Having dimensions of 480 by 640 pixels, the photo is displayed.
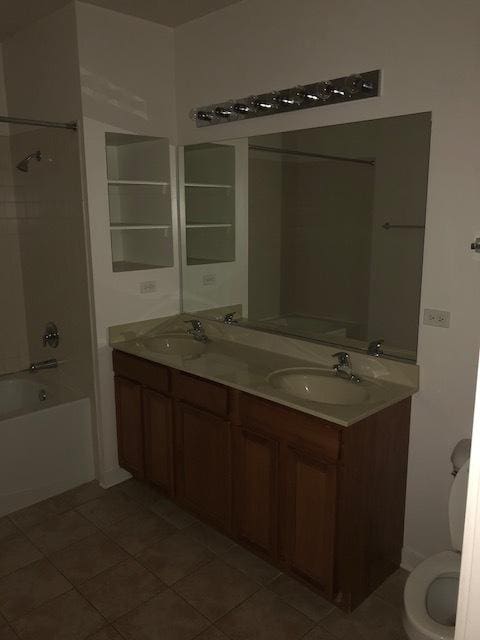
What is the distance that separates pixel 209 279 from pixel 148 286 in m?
0.37

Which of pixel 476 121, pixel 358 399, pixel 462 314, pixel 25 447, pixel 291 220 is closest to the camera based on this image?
pixel 476 121

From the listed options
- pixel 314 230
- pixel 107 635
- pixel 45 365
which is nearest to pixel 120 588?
pixel 107 635

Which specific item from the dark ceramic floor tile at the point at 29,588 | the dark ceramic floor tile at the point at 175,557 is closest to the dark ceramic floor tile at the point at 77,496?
the dark ceramic floor tile at the point at 29,588

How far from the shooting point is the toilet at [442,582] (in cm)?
164

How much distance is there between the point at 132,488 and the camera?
3.15 metres

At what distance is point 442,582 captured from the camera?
1806 mm

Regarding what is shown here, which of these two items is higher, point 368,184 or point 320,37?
point 320,37

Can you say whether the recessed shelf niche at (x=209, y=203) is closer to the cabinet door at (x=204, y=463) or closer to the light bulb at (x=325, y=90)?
the light bulb at (x=325, y=90)

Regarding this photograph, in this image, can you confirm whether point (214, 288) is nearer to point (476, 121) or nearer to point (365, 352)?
point (365, 352)

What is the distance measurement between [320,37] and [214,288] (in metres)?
1.46

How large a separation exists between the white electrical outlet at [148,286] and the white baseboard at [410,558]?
193 centimetres

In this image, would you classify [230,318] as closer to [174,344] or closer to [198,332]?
[198,332]

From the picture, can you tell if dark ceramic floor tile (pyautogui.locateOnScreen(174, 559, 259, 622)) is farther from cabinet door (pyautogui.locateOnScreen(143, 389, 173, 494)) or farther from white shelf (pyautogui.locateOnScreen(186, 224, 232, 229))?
white shelf (pyautogui.locateOnScreen(186, 224, 232, 229))

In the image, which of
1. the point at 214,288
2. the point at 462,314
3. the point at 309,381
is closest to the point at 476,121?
the point at 462,314
